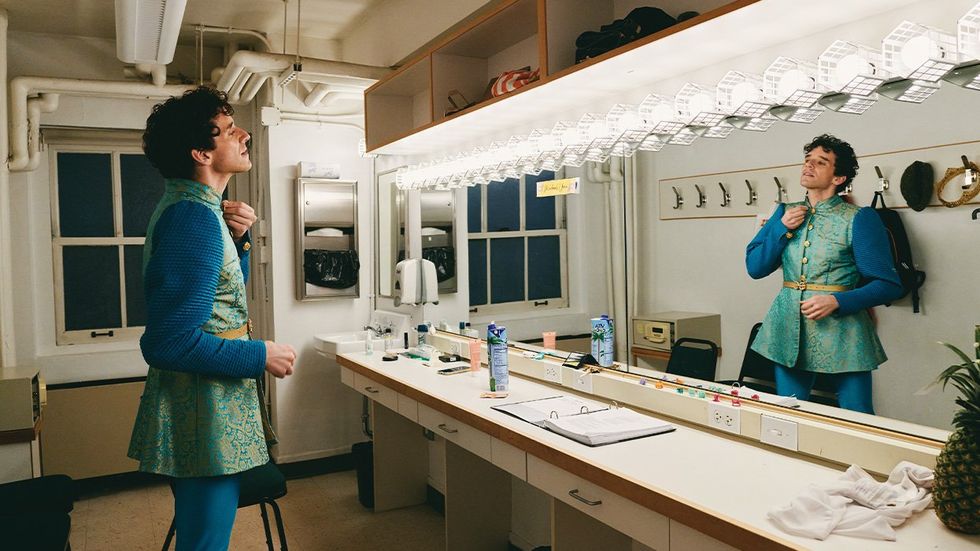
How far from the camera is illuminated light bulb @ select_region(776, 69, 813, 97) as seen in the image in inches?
77.7

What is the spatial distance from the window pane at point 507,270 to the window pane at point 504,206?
0.07 meters

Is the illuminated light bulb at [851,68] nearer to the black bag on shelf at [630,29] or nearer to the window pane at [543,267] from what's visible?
the black bag on shelf at [630,29]

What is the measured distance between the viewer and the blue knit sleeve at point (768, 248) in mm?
2162

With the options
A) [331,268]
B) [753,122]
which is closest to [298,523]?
[331,268]

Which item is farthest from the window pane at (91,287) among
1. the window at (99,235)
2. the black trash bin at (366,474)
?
the black trash bin at (366,474)

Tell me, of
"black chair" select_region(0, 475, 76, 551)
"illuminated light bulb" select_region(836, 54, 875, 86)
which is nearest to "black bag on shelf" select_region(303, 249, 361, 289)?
"black chair" select_region(0, 475, 76, 551)

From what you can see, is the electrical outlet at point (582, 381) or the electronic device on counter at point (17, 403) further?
the electronic device on counter at point (17, 403)

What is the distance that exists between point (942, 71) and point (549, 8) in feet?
4.27

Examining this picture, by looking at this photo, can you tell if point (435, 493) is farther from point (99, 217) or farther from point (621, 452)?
point (99, 217)

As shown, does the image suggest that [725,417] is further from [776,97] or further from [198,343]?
[198,343]

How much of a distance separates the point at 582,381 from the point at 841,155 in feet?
4.18

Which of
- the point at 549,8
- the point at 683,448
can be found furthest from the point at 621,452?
the point at 549,8

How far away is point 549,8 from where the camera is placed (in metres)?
2.54

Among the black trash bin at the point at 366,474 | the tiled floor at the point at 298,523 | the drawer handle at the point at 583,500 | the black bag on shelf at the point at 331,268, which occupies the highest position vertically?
the black bag on shelf at the point at 331,268
